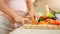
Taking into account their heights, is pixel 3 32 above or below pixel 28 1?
below

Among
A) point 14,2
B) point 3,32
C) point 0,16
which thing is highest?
point 14,2

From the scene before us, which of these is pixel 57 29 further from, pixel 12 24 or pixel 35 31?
pixel 12 24

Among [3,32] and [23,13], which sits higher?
[23,13]

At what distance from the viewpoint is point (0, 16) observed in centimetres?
111

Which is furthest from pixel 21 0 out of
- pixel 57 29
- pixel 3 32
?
pixel 57 29

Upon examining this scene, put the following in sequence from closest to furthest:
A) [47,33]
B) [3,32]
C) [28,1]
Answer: [47,33], [3,32], [28,1]

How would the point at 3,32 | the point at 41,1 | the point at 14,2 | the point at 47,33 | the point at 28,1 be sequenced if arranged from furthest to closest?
the point at 41,1 < the point at 28,1 < the point at 14,2 < the point at 3,32 < the point at 47,33

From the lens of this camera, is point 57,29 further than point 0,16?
No

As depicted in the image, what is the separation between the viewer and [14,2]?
1.19 metres

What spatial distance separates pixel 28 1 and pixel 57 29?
0.84m

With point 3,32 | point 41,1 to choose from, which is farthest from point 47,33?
point 41,1

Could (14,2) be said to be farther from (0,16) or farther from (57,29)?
(57,29)

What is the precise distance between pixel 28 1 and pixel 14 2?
32cm

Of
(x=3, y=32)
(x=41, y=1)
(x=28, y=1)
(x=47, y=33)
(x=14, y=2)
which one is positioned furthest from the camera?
(x=41, y=1)
